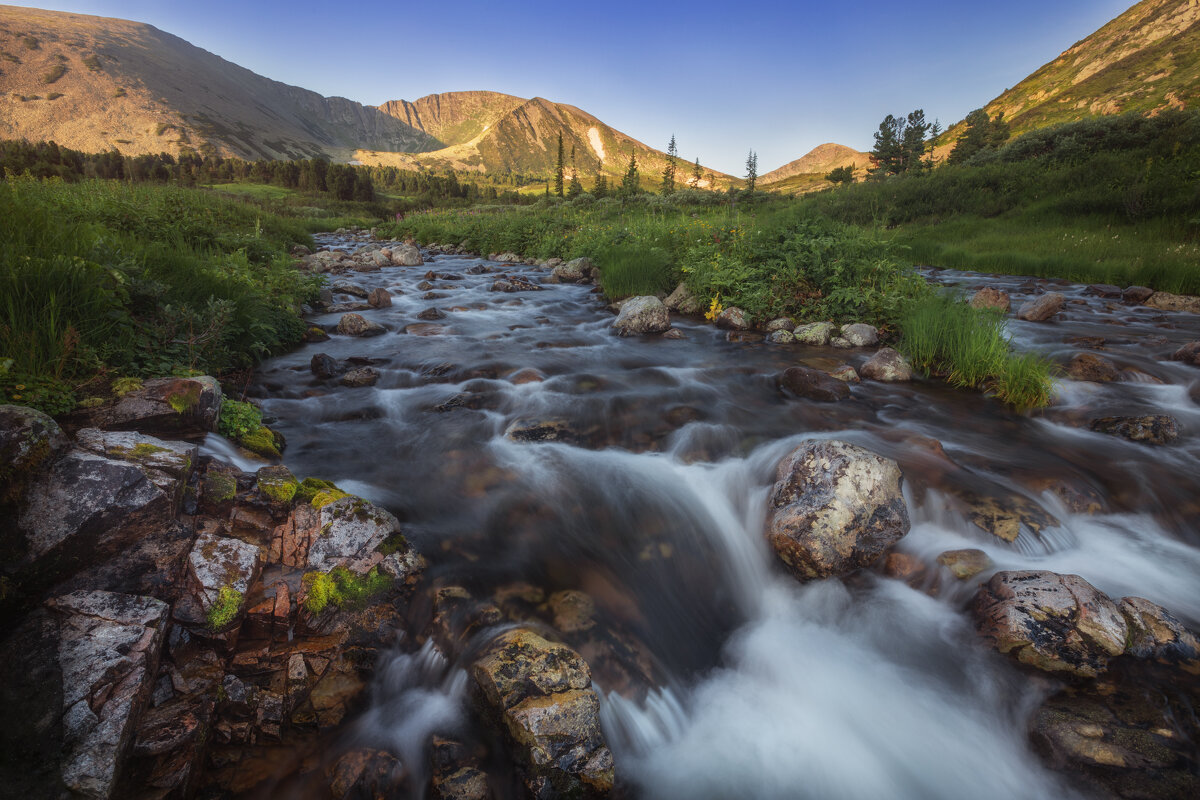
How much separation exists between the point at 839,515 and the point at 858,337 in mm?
5757

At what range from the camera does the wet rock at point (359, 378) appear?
6.50 m

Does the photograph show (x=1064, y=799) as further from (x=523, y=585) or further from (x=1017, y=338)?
(x=1017, y=338)

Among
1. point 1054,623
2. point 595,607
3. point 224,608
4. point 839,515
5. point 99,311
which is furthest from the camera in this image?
A: point 99,311

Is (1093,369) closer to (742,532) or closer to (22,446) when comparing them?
(742,532)

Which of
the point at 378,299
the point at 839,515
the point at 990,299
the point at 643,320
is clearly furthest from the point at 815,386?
the point at 378,299

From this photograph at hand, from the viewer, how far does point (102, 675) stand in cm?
192

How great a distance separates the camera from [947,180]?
2539cm

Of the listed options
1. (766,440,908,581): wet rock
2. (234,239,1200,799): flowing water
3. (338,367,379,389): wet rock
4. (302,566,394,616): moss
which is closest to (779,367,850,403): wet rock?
(234,239,1200,799): flowing water

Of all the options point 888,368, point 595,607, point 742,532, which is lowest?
point 595,607

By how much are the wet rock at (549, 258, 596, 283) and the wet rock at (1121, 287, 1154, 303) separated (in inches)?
510

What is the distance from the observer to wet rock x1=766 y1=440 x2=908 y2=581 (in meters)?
3.46

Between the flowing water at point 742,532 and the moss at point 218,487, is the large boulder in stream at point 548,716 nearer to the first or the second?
the flowing water at point 742,532

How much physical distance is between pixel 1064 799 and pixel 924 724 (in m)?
0.61

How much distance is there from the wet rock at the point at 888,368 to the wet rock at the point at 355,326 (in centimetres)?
852
